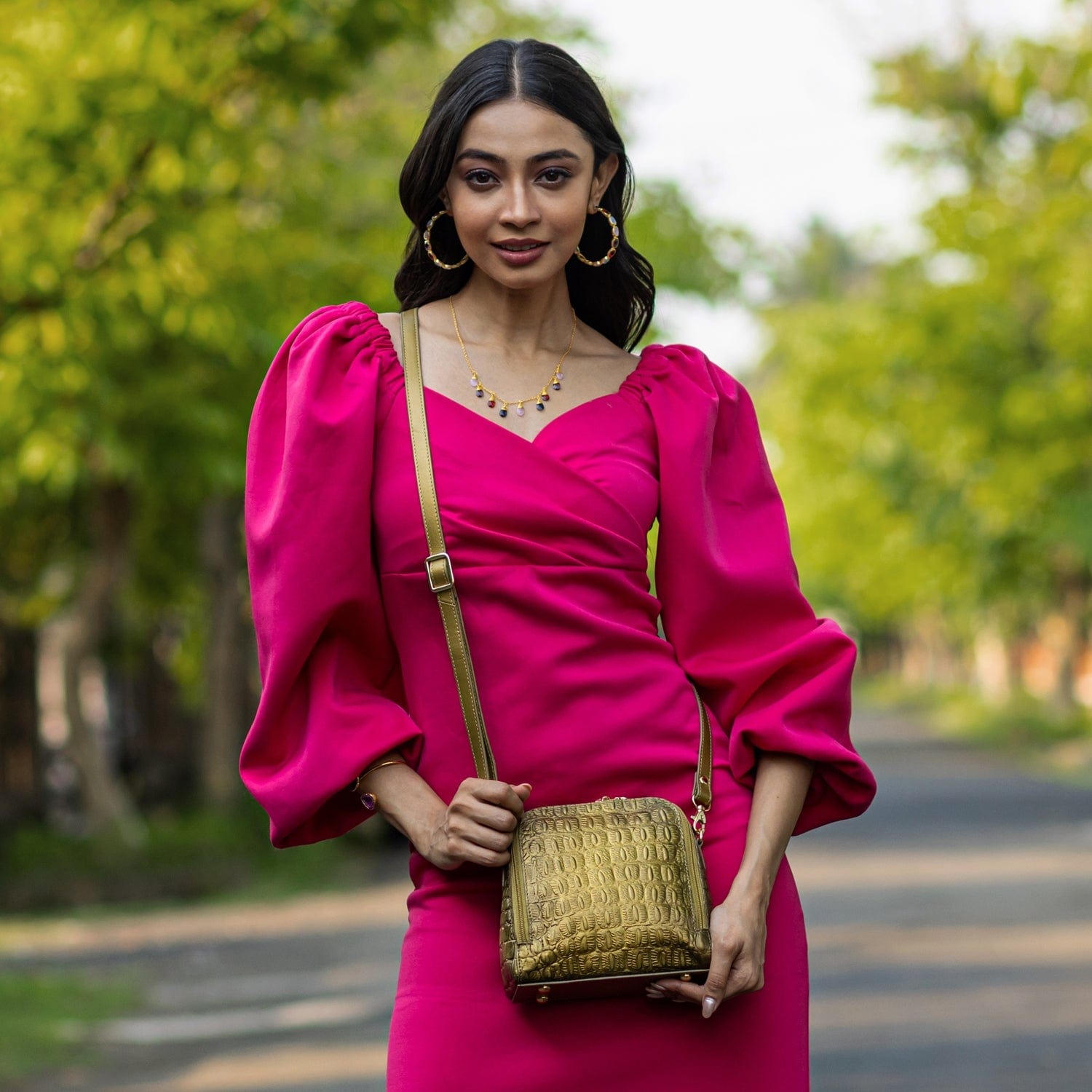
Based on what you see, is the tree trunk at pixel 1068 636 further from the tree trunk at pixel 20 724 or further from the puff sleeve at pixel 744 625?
the puff sleeve at pixel 744 625

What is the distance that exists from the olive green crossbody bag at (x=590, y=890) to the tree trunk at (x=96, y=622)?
42.5 ft

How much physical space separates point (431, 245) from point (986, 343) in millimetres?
22588

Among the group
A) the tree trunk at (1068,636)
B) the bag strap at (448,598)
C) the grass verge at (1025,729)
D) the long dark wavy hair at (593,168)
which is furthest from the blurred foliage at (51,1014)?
the tree trunk at (1068,636)

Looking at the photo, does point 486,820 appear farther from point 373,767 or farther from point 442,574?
point 442,574

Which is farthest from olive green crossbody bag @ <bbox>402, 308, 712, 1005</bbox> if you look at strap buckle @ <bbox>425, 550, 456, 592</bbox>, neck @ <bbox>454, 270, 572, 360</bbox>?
neck @ <bbox>454, 270, 572, 360</bbox>

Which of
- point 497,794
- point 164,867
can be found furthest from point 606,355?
point 164,867

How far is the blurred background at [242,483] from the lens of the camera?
706 centimetres

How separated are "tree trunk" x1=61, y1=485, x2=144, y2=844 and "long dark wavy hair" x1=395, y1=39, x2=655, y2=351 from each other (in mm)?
12580

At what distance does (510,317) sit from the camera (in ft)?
8.87

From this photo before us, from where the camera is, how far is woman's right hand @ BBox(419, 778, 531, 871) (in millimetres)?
2352

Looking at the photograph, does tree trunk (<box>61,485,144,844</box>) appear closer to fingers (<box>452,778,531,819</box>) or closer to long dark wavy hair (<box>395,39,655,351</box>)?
long dark wavy hair (<box>395,39,655,351</box>)

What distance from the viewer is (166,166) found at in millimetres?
6949

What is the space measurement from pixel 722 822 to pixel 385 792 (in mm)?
421

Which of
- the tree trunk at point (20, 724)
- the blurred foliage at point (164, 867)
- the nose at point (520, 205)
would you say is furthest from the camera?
the tree trunk at point (20, 724)
